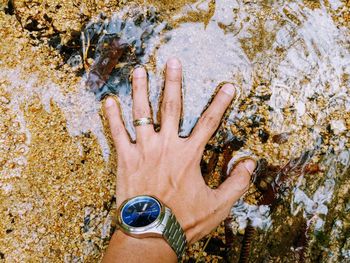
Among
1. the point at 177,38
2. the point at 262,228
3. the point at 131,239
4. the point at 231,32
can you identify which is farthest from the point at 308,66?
the point at 131,239

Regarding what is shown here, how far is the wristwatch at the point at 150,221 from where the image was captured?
1.70m

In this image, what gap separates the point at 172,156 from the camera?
207cm

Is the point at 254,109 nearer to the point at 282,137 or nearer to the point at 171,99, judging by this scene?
the point at 282,137

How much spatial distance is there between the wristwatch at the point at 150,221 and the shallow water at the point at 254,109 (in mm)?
359

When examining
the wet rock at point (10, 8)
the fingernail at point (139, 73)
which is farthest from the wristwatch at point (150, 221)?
the wet rock at point (10, 8)

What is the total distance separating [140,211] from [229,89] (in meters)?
0.80

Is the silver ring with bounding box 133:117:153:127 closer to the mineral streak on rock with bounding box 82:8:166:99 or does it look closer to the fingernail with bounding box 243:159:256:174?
the mineral streak on rock with bounding box 82:8:166:99

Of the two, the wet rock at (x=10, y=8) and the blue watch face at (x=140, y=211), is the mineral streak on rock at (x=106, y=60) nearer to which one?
the wet rock at (x=10, y=8)

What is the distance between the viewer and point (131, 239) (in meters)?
1.73

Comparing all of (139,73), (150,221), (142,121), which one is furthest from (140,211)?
(139,73)

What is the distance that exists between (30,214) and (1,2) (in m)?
1.15

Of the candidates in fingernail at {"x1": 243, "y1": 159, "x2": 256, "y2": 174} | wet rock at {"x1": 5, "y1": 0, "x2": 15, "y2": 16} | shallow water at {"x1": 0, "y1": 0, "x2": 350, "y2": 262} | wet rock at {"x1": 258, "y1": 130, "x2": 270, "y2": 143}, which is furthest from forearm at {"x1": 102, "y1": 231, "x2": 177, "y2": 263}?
wet rock at {"x1": 5, "y1": 0, "x2": 15, "y2": 16}

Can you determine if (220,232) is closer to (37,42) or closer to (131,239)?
(131,239)

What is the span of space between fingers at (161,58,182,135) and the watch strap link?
0.49 meters
